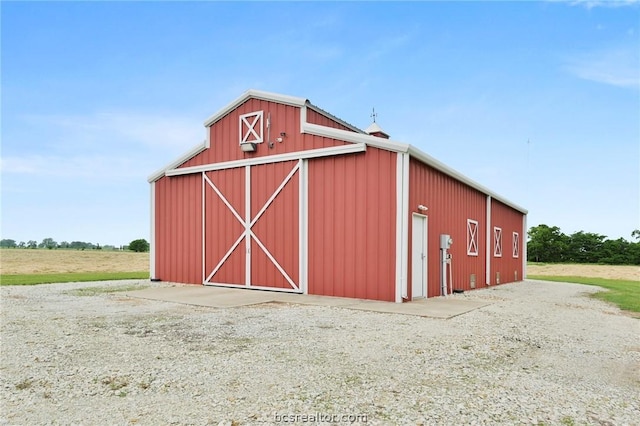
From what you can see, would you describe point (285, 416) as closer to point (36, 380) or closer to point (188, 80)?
point (36, 380)

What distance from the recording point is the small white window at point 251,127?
35.1ft

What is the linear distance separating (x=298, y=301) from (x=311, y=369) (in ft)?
15.6

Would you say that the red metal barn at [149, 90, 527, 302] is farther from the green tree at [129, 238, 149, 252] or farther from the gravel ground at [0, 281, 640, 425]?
the green tree at [129, 238, 149, 252]

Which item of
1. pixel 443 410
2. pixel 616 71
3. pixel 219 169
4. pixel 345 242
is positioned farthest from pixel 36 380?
pixel 616 71

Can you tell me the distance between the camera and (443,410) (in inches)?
110

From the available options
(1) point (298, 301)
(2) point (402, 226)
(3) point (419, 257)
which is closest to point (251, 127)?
(1) point (298, 301)

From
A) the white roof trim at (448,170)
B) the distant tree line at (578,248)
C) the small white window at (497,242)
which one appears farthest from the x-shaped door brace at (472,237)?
the distant tree line at (578,248)

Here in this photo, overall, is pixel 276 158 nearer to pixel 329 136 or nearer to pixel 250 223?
pixel 329 136

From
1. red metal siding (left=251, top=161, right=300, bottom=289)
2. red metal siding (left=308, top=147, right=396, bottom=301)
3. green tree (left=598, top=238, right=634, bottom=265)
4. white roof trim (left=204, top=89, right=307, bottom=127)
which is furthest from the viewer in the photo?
green tree (left=598, top=238, right=634, bottom=265)

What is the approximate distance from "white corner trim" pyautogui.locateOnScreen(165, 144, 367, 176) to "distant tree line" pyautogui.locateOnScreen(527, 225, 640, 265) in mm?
37483

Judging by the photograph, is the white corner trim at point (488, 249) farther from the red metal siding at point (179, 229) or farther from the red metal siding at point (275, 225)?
the red metal siding at point (179, 229)

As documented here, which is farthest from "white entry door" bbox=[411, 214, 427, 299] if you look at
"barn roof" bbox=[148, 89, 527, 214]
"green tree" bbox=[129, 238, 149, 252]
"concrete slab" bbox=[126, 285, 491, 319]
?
"green tree" bbox=[129, 238, 149, 252]

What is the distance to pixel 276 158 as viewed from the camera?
10.2 meters

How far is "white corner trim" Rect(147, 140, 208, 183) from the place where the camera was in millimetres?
11969
